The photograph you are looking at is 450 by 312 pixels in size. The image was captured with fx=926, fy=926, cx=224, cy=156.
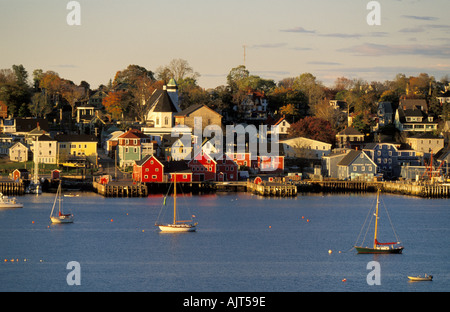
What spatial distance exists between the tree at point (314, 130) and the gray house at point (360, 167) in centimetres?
1312

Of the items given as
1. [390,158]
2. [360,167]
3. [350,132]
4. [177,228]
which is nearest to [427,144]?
[350,132]

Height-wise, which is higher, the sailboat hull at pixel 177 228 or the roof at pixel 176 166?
the roof at pixel 176 166

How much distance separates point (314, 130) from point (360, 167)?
14.7 m

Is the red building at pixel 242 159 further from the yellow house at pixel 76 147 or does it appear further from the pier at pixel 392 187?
the yellow house at pixel 76 147

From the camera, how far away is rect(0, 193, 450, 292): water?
2026 inches

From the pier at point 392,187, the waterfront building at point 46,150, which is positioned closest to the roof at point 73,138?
the waterfront building at point 46,150

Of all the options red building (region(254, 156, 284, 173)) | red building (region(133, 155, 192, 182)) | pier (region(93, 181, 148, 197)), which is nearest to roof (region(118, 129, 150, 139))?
red building (region(133, 155, 192, 182))

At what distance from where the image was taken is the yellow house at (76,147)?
103375 millimetres

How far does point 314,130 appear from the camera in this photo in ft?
373

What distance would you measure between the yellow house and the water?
16194mm

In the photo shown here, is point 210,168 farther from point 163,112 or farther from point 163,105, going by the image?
point 163,105

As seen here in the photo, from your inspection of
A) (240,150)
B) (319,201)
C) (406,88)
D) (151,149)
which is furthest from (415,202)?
(406,88)

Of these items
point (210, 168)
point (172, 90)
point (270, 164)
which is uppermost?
point (172, 90)

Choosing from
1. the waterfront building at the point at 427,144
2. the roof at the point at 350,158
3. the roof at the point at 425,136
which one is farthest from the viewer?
the roof at the point at 425,136
